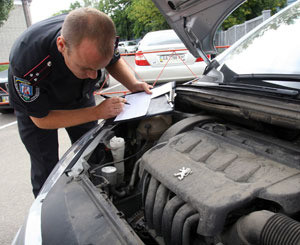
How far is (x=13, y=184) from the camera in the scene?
2836 mm

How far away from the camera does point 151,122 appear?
1727mm

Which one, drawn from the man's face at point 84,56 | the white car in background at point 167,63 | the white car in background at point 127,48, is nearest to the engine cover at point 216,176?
the man's face at point 84,56

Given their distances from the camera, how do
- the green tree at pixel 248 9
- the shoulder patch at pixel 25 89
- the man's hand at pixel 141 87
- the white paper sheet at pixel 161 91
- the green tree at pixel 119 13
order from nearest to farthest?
the shoulder patch at pixel 25 89
the white paper sheet at pixel 161 91
the man's hand at pixel 141 87
the green tree at pixel 248 9
the green tree at pixel 119 13

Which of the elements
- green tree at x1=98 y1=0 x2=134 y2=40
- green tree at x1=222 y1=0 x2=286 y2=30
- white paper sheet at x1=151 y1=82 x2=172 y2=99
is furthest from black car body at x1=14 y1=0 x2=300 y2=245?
green tree at x1=98 y1=0 x2=134 y2=40

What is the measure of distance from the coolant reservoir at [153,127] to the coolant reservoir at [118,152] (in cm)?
21

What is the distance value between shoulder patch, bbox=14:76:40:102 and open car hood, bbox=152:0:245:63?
1085mm

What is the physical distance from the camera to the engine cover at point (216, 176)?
2.97ft

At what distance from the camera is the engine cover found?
91 centimetres

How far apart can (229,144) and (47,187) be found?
984mm

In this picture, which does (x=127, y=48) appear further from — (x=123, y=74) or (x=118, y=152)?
(x=118, y=152)

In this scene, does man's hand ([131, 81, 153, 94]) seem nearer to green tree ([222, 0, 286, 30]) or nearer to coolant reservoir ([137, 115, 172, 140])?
coolant reservoir ([137, 115, 172, 140])

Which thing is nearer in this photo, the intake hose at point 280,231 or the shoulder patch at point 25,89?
the intake hose at point 280,231

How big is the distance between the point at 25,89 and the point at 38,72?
130 mm

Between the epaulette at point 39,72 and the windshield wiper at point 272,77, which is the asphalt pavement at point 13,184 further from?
the windshield wiper at point 272,77
